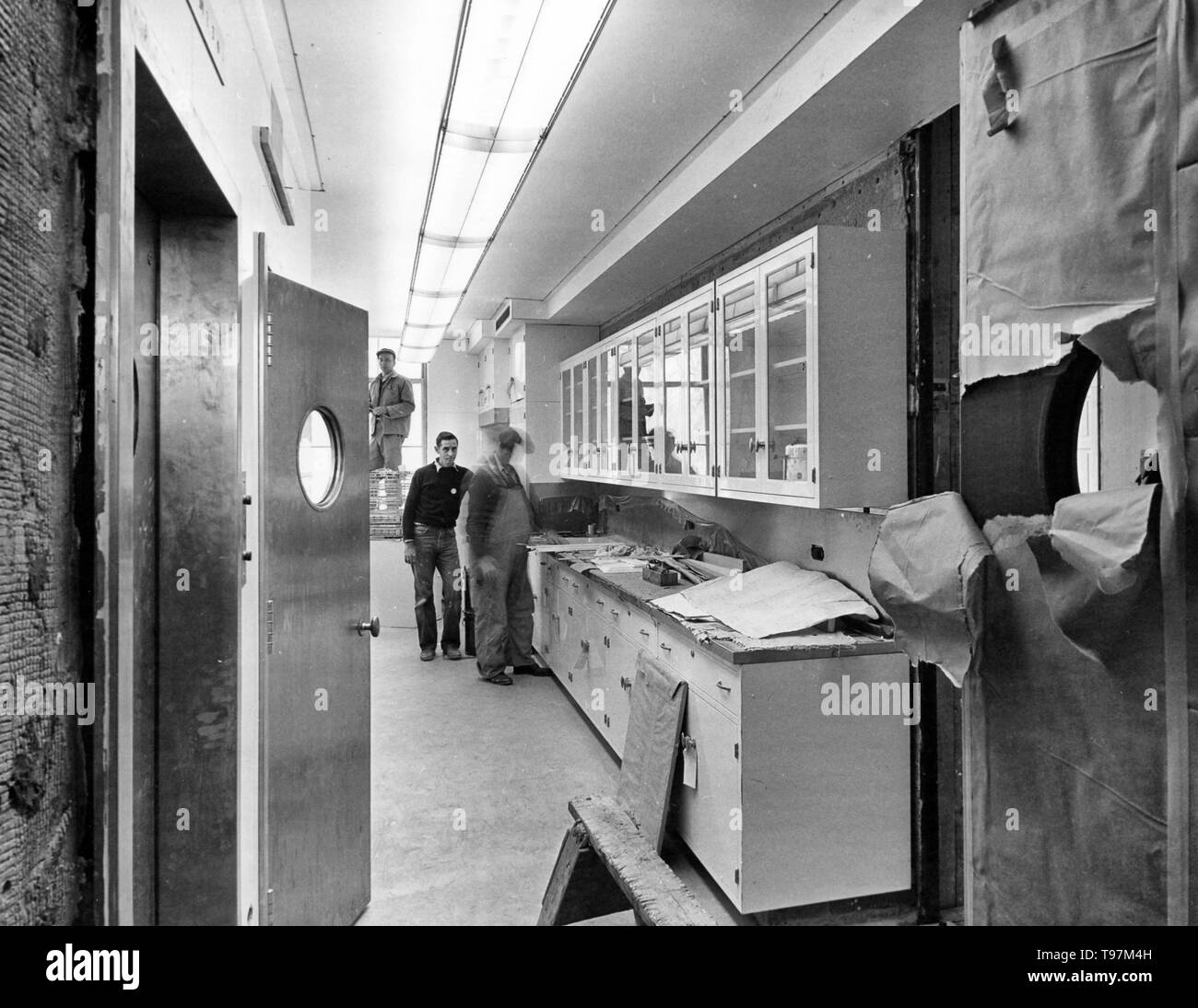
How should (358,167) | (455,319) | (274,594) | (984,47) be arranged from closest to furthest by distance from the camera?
1. (984,47)
2. (274,594)
3. (358,167)
4. (455,319)

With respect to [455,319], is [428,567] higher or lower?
lower

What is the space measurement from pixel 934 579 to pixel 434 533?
14.7 feet

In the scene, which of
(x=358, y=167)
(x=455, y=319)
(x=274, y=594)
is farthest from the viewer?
(x=455, y=319)

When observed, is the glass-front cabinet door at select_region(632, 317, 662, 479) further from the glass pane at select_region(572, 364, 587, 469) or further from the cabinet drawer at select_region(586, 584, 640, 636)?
the glass pane at select_region(572, 364, 587, 469)

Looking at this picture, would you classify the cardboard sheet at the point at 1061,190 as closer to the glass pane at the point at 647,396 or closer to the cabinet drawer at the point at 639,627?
the cabinet drawer at the point at 639,627

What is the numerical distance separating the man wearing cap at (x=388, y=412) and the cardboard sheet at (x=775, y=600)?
165 inches

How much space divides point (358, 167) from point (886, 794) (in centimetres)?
316

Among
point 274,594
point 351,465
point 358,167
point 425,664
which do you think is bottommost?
point 425,664

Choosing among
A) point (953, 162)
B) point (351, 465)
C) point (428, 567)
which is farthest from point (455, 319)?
point (953, 162)

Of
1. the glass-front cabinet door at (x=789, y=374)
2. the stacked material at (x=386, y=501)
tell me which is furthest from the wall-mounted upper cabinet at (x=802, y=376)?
the stacked material at (x=386, y=501)

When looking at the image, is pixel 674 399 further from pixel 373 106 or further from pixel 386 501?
pixel 386 501
